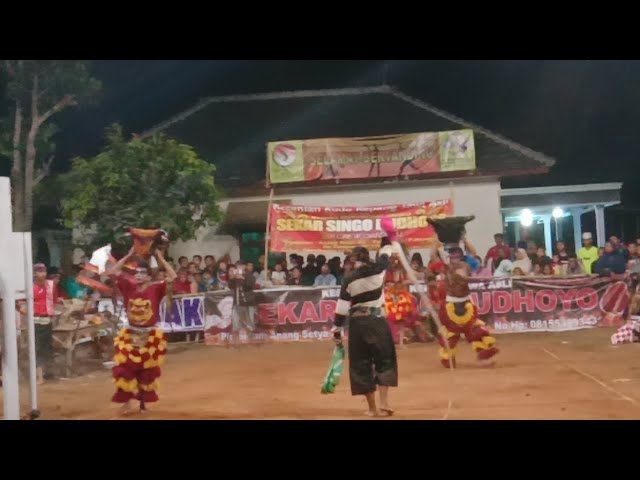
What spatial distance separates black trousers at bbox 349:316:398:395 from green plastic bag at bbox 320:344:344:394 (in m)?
Answer: 0.33

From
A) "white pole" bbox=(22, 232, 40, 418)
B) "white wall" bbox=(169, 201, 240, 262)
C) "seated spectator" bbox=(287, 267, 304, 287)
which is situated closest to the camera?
"white pole" bbox=(22, 232, 40, 418)

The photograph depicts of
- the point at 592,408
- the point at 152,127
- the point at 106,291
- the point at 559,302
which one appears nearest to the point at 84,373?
the point at 106,291

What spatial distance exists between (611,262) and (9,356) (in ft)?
18.1

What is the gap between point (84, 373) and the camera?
717 cm

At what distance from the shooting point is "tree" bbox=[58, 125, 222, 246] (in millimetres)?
7258

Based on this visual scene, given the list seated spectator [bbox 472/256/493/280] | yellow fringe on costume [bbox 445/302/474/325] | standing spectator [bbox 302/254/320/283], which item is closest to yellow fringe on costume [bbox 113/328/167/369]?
standing spectator [bbox 302/254/320/283]

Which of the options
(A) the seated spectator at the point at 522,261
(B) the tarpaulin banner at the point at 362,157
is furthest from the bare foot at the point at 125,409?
(A) the seated spectator at the point at 522,261

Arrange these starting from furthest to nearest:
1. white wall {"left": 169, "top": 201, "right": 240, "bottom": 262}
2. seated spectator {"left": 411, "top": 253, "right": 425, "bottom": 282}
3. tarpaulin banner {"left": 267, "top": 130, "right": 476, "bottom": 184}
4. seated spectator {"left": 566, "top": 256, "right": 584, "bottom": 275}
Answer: seated spectator {"left": 566, "top": 256, "right": 584, "bottom": 275}
white wall {"left": 169, "top": 201, "right": 240, "bottom": 262}
seated spectator {"left": 411, "top": 253, "right": 425, "bottom": 282}
tarpaulin banner {"left": 267, "top": 130, "right": 476, "bottom": 184}

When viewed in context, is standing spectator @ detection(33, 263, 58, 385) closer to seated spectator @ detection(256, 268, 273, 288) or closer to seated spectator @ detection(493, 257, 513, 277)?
seated spectator @ detection(256, 268, 273, 288)

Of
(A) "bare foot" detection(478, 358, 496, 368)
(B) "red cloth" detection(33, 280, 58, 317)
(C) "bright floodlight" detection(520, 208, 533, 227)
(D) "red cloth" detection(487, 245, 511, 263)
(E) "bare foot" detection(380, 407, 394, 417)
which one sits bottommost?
(E) "bare foot" detection(380, 407, 394, 417)

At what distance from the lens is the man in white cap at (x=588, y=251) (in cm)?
787

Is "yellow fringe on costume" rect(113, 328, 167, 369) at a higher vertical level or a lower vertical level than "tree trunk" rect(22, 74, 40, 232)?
lower

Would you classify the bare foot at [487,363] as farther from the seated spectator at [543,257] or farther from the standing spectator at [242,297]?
the standing spectator at [242,297]

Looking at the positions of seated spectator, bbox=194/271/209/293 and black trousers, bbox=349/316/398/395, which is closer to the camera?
black trousers, bbox=349/316/398/395
